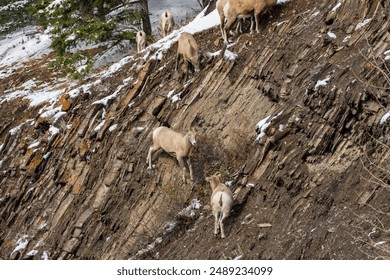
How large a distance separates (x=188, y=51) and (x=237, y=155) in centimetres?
339

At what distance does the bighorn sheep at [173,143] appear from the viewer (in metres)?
13.3

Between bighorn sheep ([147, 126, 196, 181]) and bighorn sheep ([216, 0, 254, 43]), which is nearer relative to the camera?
bighorn sheep ([147, 126, 196, 181])

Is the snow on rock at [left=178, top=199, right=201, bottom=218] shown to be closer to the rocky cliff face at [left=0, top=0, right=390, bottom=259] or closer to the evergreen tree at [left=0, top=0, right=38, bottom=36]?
the rocky cliff face at [left=0, top=0, right=390, bottom=259]

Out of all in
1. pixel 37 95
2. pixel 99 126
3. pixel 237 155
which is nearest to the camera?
pixel 237 155

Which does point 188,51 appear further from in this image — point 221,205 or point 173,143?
point 221,205

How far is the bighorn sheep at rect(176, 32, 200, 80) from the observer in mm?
15203

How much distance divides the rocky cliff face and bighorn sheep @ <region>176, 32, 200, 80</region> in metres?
0.30

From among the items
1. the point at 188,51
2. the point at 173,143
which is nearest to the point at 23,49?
the point at 188,51

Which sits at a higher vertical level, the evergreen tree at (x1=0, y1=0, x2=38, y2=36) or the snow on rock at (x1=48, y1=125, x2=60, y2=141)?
the snow on rock at (x1=48, y1=125, x2=60, y2=141)

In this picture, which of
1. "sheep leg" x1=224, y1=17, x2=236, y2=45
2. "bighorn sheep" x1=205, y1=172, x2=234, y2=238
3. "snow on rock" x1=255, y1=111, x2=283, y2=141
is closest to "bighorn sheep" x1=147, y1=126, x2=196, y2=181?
"snow on rock" x1=255, y1=111, x2=283, y2=141

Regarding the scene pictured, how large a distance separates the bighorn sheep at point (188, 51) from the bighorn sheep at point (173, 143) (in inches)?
82.0

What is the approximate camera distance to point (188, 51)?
15242mm

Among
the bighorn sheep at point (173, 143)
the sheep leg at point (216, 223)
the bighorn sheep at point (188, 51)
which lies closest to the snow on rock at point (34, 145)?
the bighorn sheep at point (173, 143)
